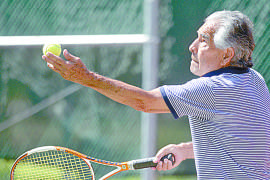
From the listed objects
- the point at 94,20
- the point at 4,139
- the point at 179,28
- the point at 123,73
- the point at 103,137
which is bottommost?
the point at 4,139

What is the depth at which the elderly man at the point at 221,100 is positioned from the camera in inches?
80.9

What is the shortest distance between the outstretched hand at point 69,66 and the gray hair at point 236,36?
0.73 m

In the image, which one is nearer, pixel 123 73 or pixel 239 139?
pixel 239 139

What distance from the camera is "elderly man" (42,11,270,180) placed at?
2.05 meters

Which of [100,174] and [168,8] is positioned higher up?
[168,8]

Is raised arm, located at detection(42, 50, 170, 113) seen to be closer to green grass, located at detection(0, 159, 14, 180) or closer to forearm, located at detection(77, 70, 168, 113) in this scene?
forearm, located at detection(77, 70, 168, 113)

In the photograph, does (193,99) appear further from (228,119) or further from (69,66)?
(69,66)

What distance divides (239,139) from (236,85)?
0.28m

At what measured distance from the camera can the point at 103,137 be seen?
3.46 metres

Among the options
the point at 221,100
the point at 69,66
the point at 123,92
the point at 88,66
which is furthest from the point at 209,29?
the point at 88,66

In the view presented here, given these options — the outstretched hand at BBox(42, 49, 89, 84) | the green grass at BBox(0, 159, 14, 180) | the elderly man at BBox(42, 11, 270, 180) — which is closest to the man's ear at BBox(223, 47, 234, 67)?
the elderly man at BBox(42, 11, 270, 180)

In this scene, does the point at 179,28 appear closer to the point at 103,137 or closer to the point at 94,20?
the point at 94,20

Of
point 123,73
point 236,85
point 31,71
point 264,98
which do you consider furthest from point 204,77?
point 31,71

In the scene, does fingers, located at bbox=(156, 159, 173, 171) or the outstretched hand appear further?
fingers, located at bbox=(156, 159, 173, 171)
